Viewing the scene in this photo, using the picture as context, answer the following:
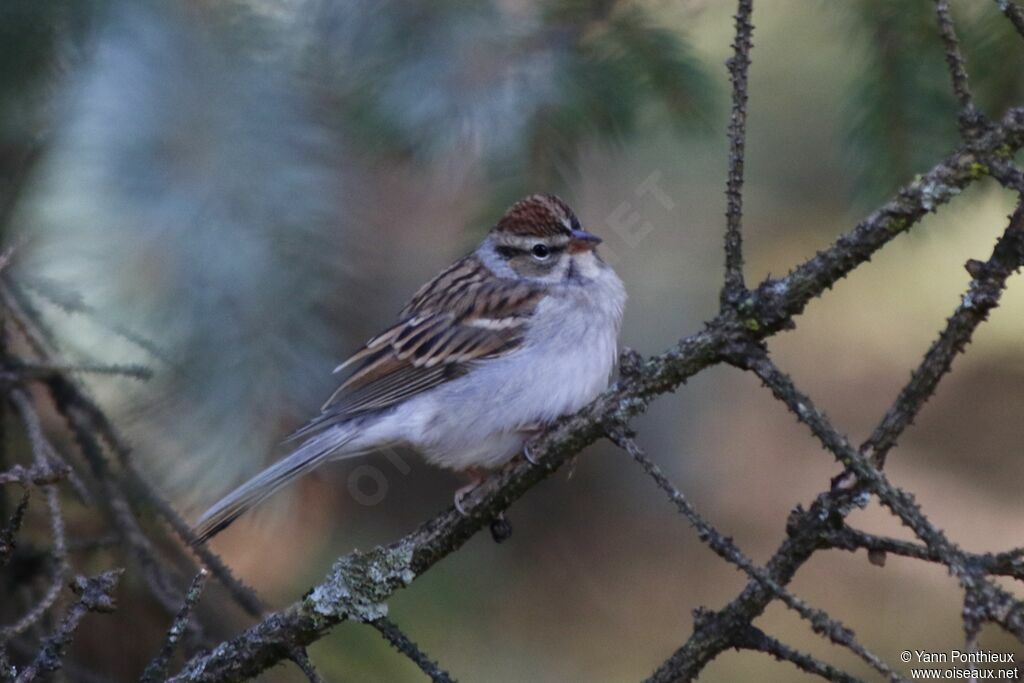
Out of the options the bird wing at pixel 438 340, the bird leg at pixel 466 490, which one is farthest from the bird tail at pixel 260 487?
the bird leg at pixel 466 490

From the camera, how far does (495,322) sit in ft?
10.2

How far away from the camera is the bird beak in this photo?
3.10 m

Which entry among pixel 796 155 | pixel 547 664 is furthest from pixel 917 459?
pixel 547 664

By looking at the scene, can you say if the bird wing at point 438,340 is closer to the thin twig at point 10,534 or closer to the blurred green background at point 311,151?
the blurred green background at point 311,151

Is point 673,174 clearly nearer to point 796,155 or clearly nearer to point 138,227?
point 796,155

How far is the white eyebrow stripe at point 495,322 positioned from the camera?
121 inches

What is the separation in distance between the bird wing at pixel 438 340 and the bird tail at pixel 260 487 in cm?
25

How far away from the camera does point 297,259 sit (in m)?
2.44

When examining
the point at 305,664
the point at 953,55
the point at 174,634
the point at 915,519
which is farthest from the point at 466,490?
the point at 953,55

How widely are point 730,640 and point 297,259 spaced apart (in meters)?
1.19

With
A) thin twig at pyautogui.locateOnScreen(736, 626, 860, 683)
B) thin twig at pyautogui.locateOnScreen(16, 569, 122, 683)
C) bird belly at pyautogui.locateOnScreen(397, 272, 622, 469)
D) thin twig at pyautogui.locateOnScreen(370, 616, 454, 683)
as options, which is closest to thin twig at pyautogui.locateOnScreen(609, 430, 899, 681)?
thin twig at pyautogui.locateOnScreen(736, 626, 860, 683)

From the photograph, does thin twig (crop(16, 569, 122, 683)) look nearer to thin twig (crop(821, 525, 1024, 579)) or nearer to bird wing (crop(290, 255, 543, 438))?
thin twig (crop(821, 525, 1024, 579))

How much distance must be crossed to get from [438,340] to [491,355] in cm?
18

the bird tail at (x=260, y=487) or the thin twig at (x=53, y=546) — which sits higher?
the bird tail at (x=260, y=487)
